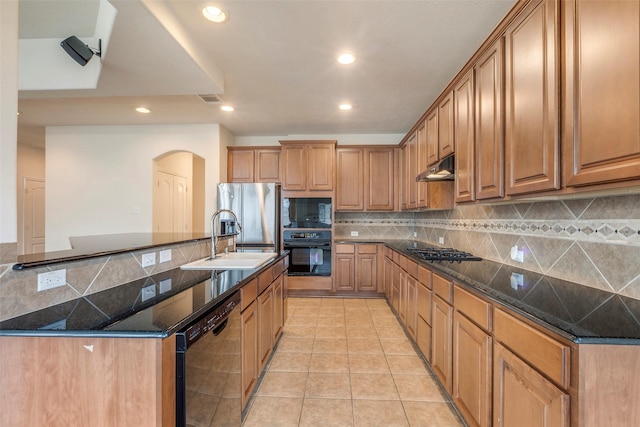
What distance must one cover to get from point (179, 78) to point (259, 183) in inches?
80.2

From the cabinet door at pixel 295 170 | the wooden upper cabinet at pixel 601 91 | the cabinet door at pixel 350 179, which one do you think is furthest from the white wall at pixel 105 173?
the wooden upper cabinet at pixel 601 91

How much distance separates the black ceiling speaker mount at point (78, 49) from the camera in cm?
185

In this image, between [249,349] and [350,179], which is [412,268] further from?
[350,179]

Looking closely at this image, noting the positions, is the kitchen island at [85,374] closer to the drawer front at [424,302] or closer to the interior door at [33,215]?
the drawer front at [424,302]

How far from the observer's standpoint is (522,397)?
117 centimetres

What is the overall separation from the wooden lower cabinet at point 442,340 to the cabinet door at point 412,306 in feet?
1.46

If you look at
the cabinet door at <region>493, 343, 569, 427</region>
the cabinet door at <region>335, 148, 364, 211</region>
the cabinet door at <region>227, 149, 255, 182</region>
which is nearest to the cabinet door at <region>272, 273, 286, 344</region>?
the cabinet door at <region>493, 343, 569, 427</region>

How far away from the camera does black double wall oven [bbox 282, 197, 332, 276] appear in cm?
429

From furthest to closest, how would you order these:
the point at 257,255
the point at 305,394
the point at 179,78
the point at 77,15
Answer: the point at 257,255
the point at 179,78
the point at 305,394
the point at 77,15

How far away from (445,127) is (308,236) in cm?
239

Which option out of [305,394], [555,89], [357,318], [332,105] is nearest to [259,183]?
[332,105]

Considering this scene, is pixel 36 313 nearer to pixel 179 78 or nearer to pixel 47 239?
pixel 179 78

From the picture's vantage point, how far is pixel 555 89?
132 cm

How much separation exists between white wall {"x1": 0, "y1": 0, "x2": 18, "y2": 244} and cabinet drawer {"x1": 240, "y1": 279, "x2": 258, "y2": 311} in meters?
0.99
